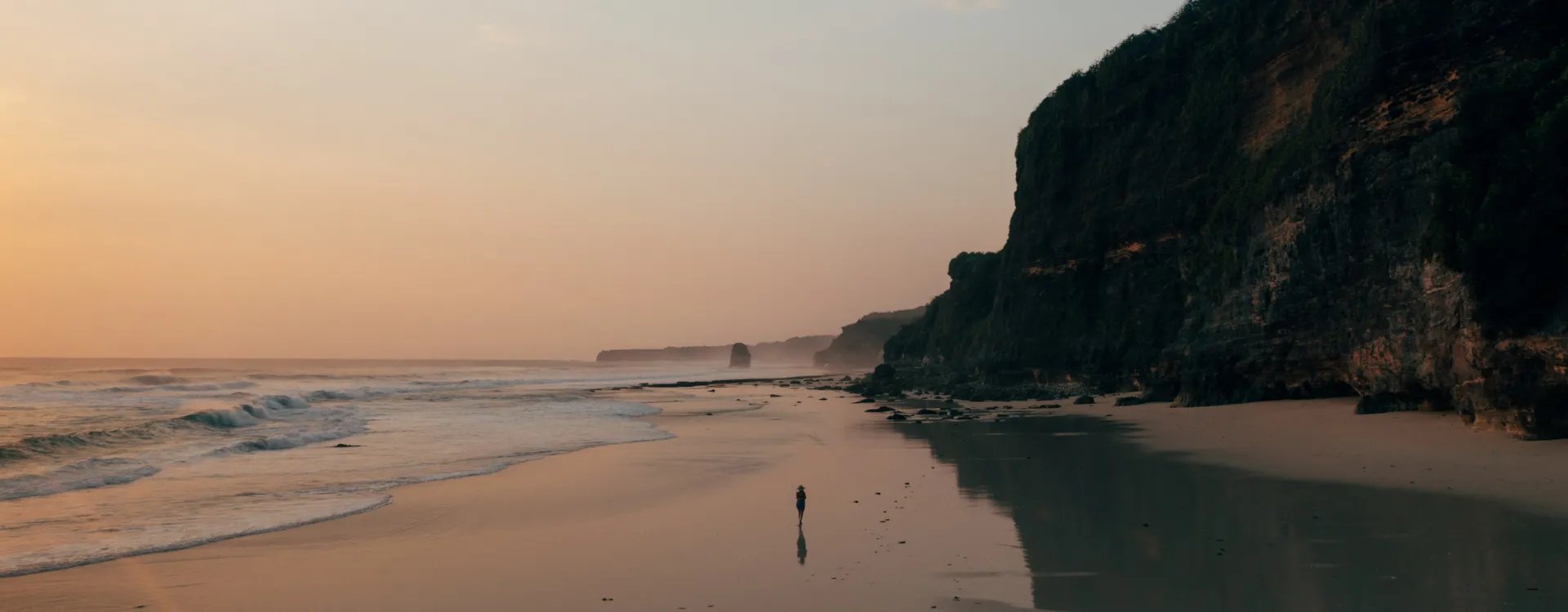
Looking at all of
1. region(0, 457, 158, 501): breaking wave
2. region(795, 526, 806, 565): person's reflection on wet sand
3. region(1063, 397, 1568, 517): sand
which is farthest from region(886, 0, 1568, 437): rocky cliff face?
region(0, 457, 158, 501): breaking wave

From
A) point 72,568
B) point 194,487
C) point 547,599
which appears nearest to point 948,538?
point 547,599

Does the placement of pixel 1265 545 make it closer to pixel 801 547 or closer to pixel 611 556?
pixel 801 547

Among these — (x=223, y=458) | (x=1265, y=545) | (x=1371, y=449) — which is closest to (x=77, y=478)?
(x=223, y=458)

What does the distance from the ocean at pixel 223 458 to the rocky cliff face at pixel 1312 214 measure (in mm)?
23720

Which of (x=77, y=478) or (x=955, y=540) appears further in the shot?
(x=77, y=478)

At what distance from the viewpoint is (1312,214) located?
1134 inches

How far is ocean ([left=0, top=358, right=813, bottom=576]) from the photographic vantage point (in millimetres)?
16859

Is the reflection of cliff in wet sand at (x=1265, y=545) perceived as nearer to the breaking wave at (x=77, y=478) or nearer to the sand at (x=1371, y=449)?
the sand at (x=1371, y=449)

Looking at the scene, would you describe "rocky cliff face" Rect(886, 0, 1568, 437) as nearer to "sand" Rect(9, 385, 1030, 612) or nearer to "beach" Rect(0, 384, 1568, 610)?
"beach" Rect(0, 384, 1568, 610)

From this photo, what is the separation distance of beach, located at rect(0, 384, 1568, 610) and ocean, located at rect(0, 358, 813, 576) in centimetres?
165

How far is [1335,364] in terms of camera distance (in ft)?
95.3

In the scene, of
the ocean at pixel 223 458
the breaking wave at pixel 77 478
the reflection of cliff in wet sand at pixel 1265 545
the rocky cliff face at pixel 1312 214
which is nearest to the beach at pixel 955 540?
the reflection of cliff in wet sand at pixel 1265 545

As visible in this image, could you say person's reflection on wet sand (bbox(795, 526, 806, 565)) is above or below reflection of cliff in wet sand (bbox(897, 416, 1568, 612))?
below

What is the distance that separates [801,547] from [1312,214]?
76.5 feet
